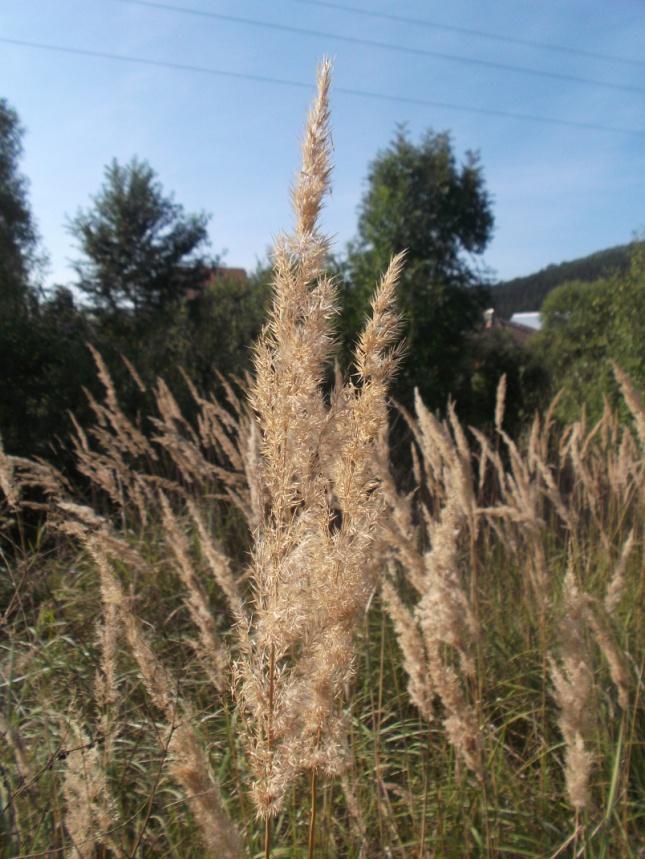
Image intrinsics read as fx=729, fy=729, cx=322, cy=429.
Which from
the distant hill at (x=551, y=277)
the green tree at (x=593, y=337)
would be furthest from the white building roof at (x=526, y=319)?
the green tree at (x=593, y=337)

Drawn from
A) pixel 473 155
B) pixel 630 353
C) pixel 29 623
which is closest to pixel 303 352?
pixel 29 623

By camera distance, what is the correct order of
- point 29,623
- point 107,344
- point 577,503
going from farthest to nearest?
point 107,344
point 577,503
point 29,623

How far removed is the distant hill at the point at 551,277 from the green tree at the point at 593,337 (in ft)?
1.31

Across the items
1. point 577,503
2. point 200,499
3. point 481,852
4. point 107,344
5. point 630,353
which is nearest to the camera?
point 481,852

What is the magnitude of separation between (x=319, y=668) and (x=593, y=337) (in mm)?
14046

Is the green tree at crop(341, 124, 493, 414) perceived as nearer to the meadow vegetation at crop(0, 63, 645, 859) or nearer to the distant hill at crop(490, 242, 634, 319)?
the distant hill at crop(490, 242, 634, 319)

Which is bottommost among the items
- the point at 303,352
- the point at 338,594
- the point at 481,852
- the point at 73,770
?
the point at 481,852

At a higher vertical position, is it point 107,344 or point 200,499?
point 107,344

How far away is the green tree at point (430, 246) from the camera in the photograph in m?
14.8

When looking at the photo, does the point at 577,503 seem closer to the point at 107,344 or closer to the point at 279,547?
the point at 279,547

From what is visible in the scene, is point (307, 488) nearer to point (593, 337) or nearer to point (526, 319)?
point (593, 337)

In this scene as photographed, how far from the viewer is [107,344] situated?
33.8 ft

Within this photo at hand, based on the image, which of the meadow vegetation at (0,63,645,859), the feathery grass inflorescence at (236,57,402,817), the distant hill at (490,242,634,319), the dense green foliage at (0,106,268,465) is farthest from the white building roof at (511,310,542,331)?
the feathery grass inflorescence at (236,57,402,817)

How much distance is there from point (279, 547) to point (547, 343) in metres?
16.2
